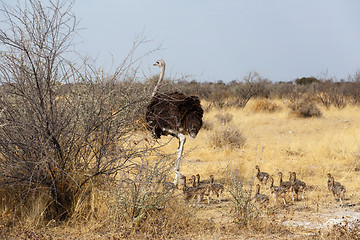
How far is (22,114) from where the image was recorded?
19.6ft

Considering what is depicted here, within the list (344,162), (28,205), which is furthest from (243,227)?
(344,162)

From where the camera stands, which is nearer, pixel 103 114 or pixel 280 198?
pixel 103 114

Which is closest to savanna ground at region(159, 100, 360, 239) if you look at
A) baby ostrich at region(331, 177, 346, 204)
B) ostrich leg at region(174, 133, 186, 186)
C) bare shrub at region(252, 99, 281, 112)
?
baby ostrich at region(331, 177, 346, 204)

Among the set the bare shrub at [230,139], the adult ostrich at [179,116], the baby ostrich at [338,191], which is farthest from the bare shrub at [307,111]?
the baby ostrich at [338,191]

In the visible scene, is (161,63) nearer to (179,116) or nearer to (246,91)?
(179,116)

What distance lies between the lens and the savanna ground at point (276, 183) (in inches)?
224

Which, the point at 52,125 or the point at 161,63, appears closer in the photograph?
the point at 52,125

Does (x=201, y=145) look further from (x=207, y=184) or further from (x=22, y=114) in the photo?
(x=22, y=114)

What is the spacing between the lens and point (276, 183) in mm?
9484

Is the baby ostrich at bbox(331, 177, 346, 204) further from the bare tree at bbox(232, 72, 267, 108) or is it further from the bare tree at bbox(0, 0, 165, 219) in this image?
the bare tree at bbox(232, 72, 267, 108)

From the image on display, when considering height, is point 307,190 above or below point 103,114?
below

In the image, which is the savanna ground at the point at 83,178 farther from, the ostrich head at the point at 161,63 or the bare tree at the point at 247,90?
the bare tree at the point at 247,90

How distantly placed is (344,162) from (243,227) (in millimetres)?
6130

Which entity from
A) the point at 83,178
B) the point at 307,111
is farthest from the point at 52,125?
the point at 307,111
